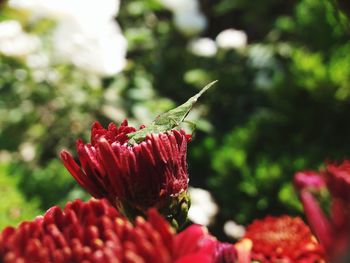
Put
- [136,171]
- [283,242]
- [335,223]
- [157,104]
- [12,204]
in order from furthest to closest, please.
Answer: [157,104]
[12,204]
[283,242]
[136,171]
[335,223]

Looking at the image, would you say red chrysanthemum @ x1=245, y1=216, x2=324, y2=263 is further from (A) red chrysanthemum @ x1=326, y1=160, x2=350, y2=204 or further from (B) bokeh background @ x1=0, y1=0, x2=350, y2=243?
(B) bokeh background @ x1=0, y1=0, x2=350, y2=243

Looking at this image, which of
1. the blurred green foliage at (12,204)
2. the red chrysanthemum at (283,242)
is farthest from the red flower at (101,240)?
the blurred green foliage at (12,204)

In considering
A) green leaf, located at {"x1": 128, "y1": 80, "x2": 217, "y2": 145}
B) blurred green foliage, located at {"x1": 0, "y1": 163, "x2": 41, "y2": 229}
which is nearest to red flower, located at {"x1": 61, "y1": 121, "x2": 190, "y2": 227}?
green leaf, located at {"x1": 128, "y1": 80, "x2": 217, "y2": 145}

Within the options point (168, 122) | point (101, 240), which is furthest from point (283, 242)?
point (101, 240)

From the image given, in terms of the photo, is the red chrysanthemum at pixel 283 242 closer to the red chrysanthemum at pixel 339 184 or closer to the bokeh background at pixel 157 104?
the red chrysanthemum at pixel 339 184

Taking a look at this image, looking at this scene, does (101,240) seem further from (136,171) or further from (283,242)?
(283,242)

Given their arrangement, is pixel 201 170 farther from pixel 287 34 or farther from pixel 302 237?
pixel 302 237
